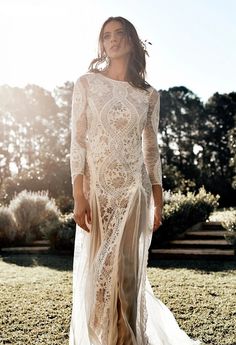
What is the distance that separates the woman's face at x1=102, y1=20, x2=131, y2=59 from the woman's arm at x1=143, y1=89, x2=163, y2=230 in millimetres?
351

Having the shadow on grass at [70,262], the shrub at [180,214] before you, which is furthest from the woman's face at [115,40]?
the shrub at [180,214]

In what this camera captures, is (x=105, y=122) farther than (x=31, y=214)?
No

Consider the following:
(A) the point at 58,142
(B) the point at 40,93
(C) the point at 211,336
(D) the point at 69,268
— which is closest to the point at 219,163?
(A) the point at 58,142

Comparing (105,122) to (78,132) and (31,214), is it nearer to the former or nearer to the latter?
(78,132)

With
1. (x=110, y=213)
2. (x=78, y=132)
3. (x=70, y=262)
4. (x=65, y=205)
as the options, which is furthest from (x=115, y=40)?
(x=65, y=205)

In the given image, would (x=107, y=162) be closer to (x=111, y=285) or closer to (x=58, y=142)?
(x=111, y=285)

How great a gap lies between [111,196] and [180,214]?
29.0ft

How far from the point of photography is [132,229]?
9.25 ft

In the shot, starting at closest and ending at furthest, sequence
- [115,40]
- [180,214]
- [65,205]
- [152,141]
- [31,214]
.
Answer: [115,40]
[152,141]
[180,214]
[31,214]
[65,205]

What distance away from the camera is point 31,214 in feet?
38.7

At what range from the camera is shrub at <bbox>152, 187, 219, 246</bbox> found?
33.7ft

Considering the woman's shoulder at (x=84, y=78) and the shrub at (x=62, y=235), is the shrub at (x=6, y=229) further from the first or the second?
the woman's shoulder at (x=84, y=78)

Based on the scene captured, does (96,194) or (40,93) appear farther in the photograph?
(40,93)

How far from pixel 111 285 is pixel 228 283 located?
3889mm
